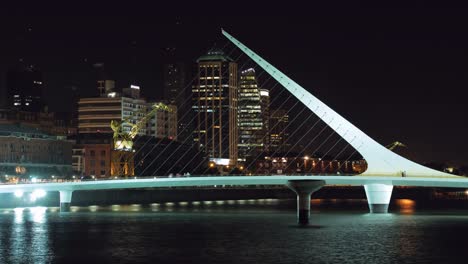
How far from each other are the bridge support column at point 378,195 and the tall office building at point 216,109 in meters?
106

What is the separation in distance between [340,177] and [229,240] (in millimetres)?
17358

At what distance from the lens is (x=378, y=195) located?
7294cm

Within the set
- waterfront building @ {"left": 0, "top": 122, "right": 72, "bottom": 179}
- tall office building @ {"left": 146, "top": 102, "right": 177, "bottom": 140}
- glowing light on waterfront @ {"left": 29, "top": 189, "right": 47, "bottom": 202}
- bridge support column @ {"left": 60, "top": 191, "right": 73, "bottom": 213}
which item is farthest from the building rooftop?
bridge support column @ {"left": 60, "top": 191, "right": 73, "bottom": 213}

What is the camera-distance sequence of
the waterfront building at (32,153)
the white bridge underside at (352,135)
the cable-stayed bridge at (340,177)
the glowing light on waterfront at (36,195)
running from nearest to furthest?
the cable-stayed bridge at (340,177)
the white bridge underside at (352,135)
the glowing light on waterfront at (36,195)
the waterfront building at (32,153)

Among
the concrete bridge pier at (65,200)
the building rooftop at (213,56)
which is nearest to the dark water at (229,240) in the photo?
the concrete bridge pier at (65,200)

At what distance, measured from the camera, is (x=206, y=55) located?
180500 mm

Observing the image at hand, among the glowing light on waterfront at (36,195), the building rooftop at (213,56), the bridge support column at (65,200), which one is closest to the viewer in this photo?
the bridge support column at (65,200)

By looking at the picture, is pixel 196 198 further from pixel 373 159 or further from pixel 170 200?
pixel 373 159

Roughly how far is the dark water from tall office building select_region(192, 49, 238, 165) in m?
114

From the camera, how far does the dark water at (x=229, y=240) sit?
42.9 metres

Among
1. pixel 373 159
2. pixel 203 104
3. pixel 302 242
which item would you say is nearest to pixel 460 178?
pixel 373 159

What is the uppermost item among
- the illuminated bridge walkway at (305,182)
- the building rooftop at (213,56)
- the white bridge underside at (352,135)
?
the building rooftop at (213,56)

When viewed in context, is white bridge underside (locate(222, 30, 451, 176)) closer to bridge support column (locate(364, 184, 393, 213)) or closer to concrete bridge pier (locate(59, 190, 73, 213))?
A: bridge support column (locate(364, 184, 393, 213))

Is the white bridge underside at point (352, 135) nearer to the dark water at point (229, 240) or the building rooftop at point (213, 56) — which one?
the dark water at point (229, 240)
